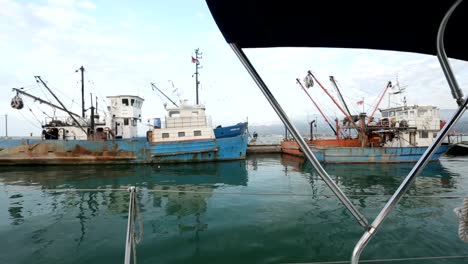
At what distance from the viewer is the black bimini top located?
190cm

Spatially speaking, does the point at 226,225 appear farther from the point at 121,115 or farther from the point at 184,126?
the point at 121,115

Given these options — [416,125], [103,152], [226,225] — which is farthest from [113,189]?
[416,125]

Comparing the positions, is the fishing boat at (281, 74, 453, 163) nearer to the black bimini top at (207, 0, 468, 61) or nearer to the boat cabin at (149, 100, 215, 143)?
the boat cabin at (149, 100, 215, 143)

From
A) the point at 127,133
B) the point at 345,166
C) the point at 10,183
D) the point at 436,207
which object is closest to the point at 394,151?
the point at 345,166

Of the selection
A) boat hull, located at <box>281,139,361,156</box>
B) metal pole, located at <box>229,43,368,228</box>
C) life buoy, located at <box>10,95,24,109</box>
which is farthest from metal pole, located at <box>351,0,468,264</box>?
life buoy, located at <box>10,95,24,109</box>

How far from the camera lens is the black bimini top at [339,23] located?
1.90m

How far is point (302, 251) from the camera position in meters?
5.50

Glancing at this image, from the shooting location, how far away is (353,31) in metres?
2.25

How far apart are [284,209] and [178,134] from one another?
46.5 feet

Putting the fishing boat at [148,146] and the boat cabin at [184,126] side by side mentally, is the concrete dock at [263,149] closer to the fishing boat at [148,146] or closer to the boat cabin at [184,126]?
the fishing boat at [148,146]

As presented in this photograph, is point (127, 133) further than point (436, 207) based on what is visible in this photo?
Yes

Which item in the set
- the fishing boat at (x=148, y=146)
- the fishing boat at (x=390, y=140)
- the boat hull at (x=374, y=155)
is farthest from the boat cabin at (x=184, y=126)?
the boat hull at (x=374, y=155)

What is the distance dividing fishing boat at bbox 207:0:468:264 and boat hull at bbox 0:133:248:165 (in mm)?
18516

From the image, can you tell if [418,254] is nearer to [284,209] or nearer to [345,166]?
[284,209]
